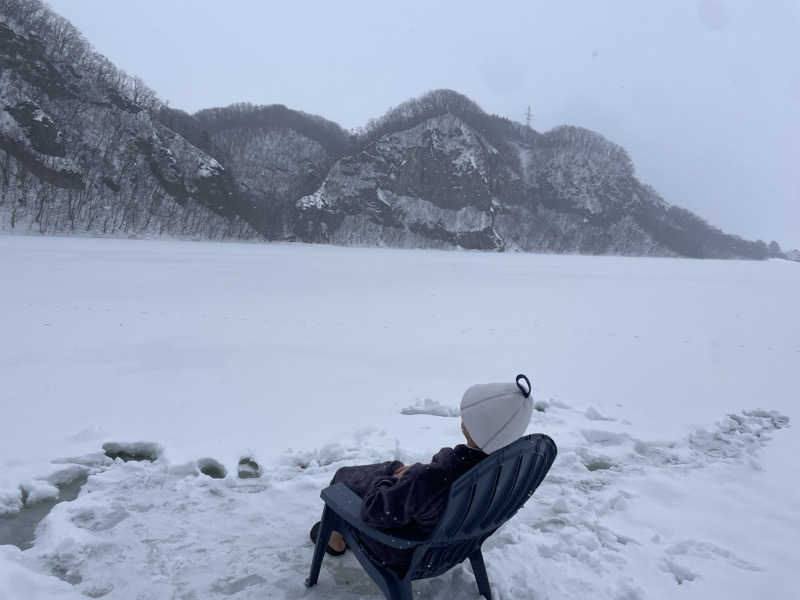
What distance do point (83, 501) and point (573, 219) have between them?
140448 mm

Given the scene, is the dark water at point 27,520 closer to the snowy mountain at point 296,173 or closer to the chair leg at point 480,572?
the chair leg at point 480,572

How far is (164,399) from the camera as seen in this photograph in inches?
226

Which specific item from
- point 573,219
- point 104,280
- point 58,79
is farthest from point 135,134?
point 573,219

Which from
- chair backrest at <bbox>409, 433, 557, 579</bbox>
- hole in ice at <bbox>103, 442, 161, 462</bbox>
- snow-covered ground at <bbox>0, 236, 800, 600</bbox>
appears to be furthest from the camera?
hole in ice at <bbox>103, 442, 161, 462</bbox>

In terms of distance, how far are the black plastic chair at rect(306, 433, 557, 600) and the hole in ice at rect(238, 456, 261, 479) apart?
1.78 metres

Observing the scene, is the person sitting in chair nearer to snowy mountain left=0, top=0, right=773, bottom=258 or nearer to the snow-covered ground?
the snow-covered ground

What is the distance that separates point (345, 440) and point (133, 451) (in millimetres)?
1988

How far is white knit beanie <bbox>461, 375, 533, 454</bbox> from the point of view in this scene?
7.52ft

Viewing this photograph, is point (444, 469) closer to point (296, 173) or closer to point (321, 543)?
point (321, 543)

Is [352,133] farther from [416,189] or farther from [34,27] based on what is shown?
[34,27]

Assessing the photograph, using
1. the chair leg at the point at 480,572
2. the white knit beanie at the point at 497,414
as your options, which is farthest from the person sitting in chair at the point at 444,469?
the chair leg at the point at 480,572

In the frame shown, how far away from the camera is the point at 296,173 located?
11781 centimetres

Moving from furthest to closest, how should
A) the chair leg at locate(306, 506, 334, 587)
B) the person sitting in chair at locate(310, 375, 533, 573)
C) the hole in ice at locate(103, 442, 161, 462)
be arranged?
1. the hole in ice at locate(103, 442, 161, 462)
2. the chair leg at locate(306, 506, 334, 587)
3. the person sitting in chair at locate(310, 375, 533, 573)

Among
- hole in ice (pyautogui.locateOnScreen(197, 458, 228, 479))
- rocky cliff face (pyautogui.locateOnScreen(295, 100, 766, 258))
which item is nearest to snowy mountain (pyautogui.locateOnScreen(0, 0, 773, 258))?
rocky cliff face (pyautogui.locateOnScreen(295, 100, 766, 258))
